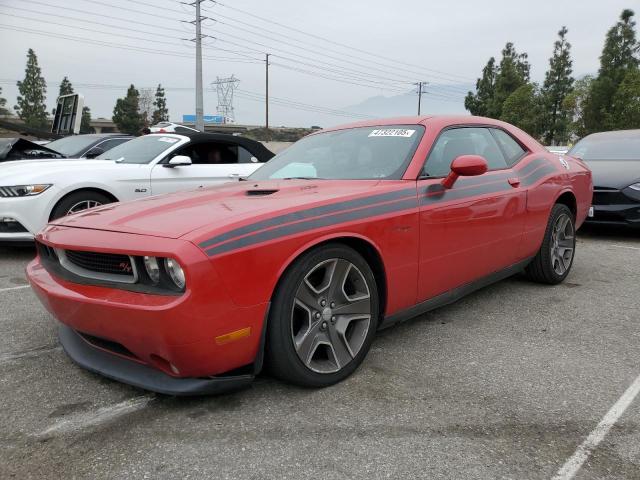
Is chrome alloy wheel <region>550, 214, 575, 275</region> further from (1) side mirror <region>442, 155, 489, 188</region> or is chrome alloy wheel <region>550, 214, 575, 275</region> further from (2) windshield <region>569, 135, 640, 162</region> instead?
(2) windshield <region>569, 135, 640, 162</region>

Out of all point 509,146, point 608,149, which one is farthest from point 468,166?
point 608,149

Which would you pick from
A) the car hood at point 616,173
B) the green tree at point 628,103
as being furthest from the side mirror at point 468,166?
the green tree at point 628,103

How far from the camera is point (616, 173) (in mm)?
6559

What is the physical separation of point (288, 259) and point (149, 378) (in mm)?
787

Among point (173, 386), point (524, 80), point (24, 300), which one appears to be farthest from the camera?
point (524, 80)

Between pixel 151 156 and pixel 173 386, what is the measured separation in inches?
180

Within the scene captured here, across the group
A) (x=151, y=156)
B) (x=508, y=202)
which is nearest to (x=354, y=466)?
(x=508, y=202)

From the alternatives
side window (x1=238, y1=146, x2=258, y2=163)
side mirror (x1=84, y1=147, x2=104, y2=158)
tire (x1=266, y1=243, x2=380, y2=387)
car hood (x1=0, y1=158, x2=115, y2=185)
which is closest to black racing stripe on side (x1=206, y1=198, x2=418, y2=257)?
tire (x1=266, y1=243, x2=380, y2=387)

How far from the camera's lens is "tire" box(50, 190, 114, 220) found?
5.35 m

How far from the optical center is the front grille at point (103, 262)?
7.28 ft

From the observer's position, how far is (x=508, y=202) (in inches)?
142

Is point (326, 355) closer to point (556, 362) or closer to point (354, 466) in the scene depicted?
point (354, 466)

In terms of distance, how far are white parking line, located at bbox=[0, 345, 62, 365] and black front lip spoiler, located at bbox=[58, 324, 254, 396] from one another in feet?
1.74

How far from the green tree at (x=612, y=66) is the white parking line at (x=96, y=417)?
38.7m
